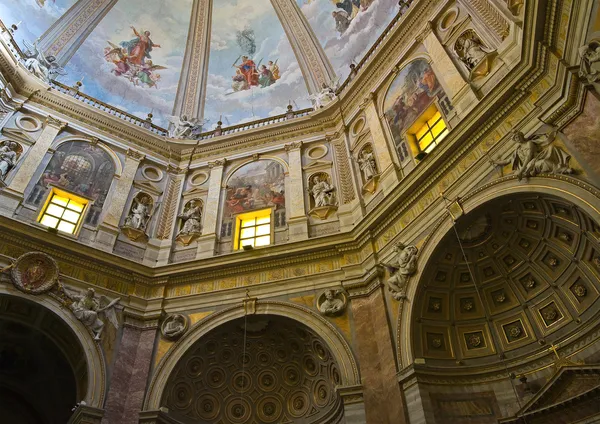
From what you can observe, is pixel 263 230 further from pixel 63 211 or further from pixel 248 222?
pixel 63 211

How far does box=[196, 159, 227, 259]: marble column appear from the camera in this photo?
14397 mm

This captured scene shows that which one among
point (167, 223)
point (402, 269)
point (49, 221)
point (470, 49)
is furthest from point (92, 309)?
point (470, 49)

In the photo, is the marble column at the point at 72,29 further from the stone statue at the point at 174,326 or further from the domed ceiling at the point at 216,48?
the stone statue at the point at 174,326

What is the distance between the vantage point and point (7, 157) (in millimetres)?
13750

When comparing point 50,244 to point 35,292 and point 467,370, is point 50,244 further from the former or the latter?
point 467,370

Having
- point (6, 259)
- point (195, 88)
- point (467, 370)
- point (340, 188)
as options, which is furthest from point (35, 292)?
point (195, 88)

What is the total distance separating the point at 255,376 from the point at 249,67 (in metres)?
17.4

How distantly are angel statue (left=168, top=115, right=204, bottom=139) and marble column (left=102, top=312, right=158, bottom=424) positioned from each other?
9.49 metres

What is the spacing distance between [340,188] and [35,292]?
9.71 m

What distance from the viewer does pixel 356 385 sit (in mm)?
10086

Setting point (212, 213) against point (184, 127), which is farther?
point (184, 127)

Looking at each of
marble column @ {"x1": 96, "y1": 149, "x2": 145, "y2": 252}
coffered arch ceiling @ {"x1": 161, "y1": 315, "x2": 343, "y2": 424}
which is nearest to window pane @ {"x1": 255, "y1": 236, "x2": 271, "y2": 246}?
coffered arch ceiling @ {"x1": 161, "y1": 315, "x2": 343, "y2": 424}

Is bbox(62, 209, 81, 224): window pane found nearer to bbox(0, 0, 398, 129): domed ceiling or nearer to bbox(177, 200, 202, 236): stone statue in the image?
bbox(177, 200, 202, 236): stone statue

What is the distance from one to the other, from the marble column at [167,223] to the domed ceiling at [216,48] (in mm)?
5091
